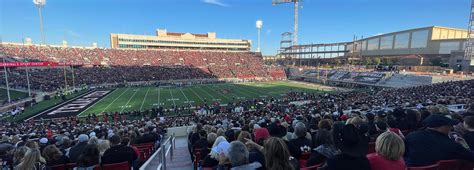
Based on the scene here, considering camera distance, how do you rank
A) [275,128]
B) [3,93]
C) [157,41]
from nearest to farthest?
[275,128], [3,93], [157,41]

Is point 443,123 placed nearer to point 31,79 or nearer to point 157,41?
point 31,79

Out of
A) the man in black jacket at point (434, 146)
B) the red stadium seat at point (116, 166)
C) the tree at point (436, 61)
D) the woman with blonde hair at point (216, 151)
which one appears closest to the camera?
the man in black jacket at point (434, 146)

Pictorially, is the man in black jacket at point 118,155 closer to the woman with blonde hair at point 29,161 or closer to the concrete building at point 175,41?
the woman with blonde hair at point 29,161

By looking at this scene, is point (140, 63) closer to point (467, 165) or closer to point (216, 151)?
point (216, 151)

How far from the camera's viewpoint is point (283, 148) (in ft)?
9.05

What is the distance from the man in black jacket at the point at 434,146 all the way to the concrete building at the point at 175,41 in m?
111

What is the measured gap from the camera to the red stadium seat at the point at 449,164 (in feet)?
10.0

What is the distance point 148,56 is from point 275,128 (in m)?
79.9

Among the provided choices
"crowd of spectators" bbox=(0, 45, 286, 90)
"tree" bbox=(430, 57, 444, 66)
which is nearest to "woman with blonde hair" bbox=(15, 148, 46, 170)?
"crowd of spectators" bbox=(0, 45, 286, 90)

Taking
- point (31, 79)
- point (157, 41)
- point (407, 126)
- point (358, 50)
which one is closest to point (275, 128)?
point (407, 126)

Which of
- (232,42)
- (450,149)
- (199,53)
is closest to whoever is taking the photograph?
(450,149)

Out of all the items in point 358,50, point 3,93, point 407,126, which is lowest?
point 3,93

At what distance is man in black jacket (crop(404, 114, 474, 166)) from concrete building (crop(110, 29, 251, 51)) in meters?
111

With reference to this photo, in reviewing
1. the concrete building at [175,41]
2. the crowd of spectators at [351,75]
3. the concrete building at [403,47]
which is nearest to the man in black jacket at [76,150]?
the crowd of spectators at [351,75]
